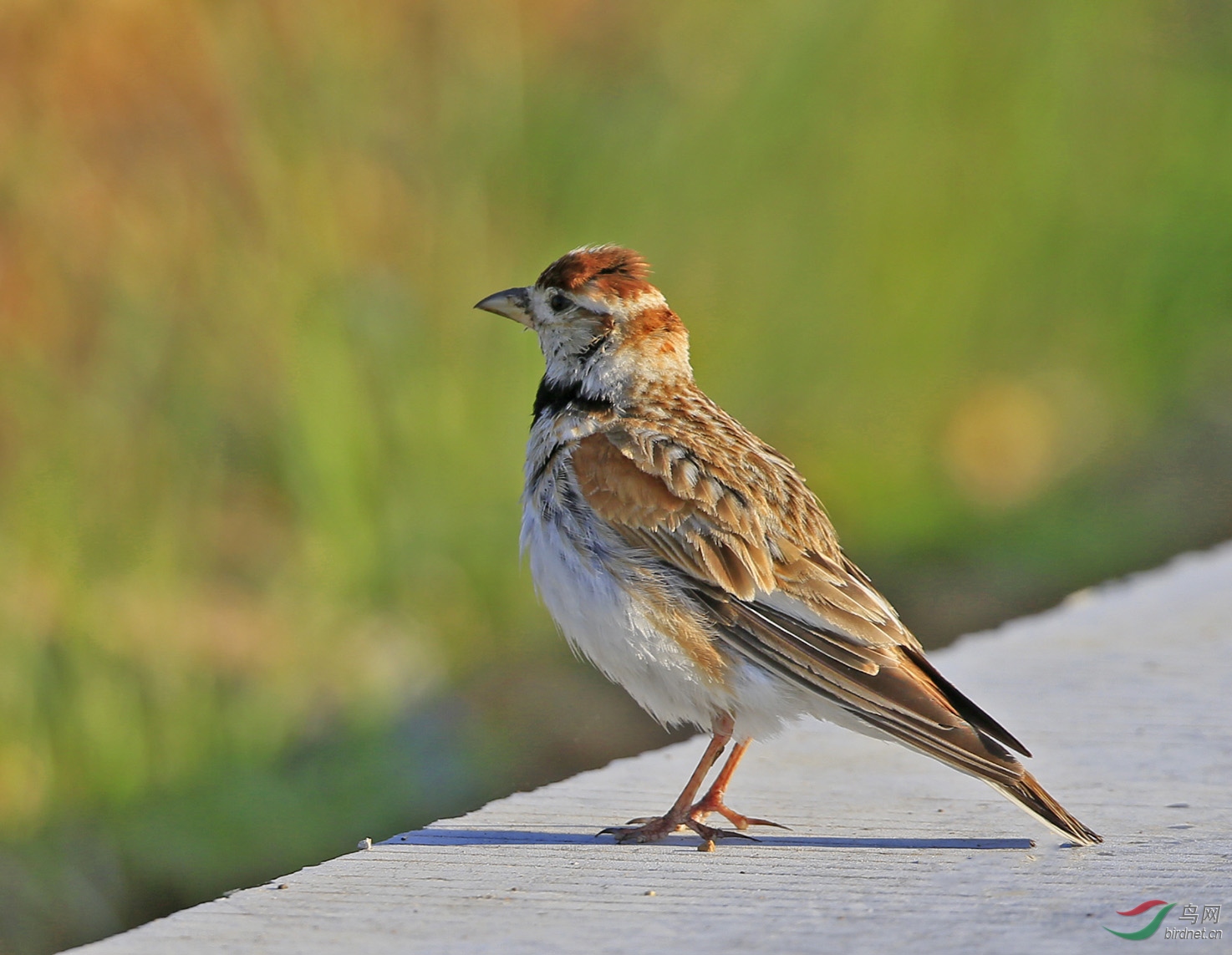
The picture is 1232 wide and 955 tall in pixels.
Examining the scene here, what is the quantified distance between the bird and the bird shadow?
0.06m

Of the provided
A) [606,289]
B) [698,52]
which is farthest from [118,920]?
[698,52]

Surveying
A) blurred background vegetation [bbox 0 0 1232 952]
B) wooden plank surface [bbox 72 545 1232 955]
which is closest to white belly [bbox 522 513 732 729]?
wooden plank surface [bbox 72 545 1232 955]

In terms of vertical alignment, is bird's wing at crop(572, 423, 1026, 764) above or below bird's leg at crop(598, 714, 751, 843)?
above

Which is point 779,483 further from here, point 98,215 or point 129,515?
point 98,215

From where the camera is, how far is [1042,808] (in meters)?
3.29

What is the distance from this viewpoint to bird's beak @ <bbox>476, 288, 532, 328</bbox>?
4637 millimetres

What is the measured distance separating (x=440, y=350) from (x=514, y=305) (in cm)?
243

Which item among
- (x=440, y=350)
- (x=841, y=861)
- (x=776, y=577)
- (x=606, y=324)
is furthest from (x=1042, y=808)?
(x=440, y=350)

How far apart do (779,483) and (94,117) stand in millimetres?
4036

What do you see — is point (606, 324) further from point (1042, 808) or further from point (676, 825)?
point (1042, 808)

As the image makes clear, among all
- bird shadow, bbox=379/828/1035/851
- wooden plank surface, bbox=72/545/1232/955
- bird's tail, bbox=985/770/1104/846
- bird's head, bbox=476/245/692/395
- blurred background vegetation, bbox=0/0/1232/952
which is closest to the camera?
wooden plank surface, bbox=72/545/1232/955

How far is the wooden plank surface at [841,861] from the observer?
113 inches

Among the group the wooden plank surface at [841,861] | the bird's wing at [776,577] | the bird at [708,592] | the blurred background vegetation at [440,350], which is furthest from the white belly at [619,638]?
the blurred background vegetation at [440,350]

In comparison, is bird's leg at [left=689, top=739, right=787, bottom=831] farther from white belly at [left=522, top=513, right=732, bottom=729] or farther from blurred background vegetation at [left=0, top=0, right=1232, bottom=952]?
blurred background vegetation at [left=0, top=0, right=1232, bottom=952]
